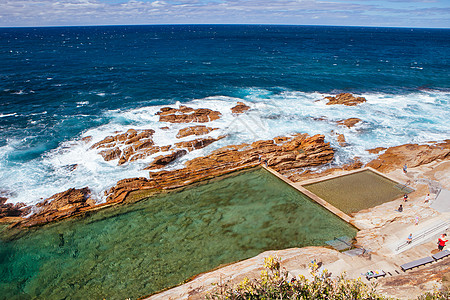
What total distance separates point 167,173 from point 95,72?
64.3 m

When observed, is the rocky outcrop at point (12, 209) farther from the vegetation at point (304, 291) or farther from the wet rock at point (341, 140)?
the wet rock at point (341, 140)

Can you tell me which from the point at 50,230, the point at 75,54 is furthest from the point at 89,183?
the point at 75,54

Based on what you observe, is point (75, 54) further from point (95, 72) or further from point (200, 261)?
point (200, 261)

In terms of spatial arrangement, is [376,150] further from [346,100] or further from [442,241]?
[346,100]

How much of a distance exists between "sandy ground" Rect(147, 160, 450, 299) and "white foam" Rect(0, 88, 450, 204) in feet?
38.3

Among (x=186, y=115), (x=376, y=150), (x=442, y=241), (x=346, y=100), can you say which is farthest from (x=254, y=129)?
(x=442, y=241)

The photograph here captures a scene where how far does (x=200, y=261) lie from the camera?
75.8 ft

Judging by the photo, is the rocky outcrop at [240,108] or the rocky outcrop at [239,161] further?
the rocky outcrop at [240,108]

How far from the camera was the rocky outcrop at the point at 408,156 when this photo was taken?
35844mm

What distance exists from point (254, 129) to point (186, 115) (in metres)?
12.5

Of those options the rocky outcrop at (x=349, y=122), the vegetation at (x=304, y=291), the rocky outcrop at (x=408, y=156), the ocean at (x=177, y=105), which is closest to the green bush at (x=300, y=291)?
the vegetation at (x=304, y=291)

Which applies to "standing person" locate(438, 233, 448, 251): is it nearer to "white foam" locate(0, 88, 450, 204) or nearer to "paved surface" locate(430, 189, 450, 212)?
"paved surface" locate(430, 189, 450, 212)

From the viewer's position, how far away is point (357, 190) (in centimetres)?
3147

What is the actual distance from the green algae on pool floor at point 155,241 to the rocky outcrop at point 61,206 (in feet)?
3.30
